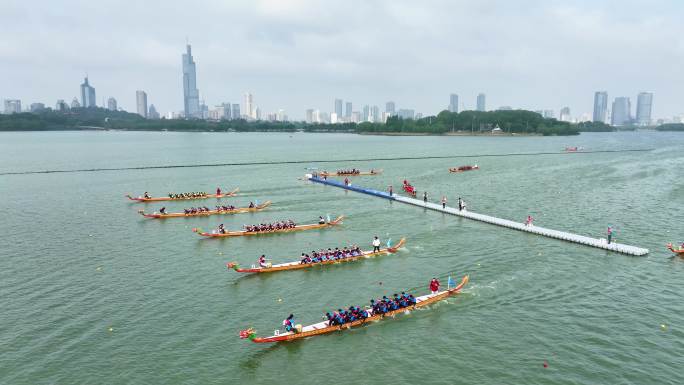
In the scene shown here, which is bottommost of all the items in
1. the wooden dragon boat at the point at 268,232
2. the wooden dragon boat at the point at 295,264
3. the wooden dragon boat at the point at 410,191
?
the wooden dragon boat at the point at 295,264

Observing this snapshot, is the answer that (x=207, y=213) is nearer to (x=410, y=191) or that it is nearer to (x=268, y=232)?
(x=268, y=232)

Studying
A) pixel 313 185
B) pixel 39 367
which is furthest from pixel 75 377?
pixel 313 185

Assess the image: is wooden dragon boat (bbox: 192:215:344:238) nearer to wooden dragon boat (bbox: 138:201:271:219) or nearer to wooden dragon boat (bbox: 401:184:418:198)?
wooden dragon boat (bbox: 138:201:271:219)

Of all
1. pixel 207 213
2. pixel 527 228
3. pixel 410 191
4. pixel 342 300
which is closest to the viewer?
pixel 342 300

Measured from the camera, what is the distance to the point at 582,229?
4253 centimetres

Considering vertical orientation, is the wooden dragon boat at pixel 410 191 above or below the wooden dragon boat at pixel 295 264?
above

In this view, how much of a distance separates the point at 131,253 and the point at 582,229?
40116 millimetres

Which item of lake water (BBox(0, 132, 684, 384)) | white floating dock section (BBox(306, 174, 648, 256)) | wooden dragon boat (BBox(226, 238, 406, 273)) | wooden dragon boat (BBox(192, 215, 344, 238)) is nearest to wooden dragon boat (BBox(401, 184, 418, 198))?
white floating dock section (BBox(306, 174, 648, 256))

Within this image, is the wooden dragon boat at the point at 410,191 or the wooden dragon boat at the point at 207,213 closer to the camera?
the wooden dragon boat at the point at 207,213

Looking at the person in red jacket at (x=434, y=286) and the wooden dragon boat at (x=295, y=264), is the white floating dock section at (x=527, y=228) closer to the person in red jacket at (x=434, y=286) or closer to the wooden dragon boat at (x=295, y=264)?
the wooden dragon boat at (x=295, y=264)

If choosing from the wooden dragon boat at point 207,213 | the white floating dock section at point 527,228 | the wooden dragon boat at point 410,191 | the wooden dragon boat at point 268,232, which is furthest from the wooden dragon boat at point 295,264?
the wooden dragon boat at point 410,191

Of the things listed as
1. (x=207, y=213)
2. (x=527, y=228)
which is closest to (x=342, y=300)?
(x=527, y=228)

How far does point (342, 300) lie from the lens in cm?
2738

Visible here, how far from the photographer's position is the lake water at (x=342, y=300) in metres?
20.4
